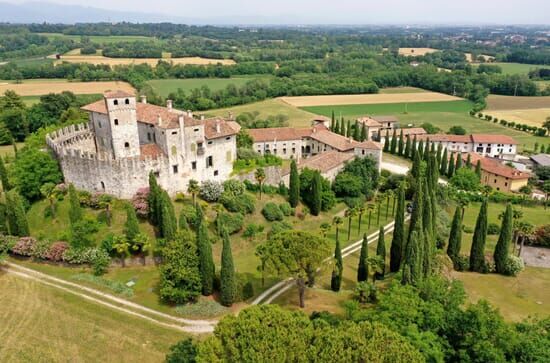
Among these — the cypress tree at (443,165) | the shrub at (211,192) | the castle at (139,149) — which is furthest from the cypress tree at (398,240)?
the cypress tree at (443,165)

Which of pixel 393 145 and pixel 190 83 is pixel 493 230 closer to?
pixel 393 145

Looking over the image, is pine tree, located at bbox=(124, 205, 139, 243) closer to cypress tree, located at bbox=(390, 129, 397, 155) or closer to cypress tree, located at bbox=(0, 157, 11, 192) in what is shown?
cypress tree, located at bbox=(0, 157, 11, 192)

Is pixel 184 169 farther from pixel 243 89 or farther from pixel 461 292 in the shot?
pixel 243 89

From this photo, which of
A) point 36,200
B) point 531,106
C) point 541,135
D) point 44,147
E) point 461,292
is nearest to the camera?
point 461,292

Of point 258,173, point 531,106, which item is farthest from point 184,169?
point 531,106

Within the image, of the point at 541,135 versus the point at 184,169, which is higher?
the point at 184,169

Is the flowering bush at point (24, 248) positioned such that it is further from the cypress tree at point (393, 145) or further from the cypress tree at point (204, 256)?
the cypress tree at point (393, 145)
